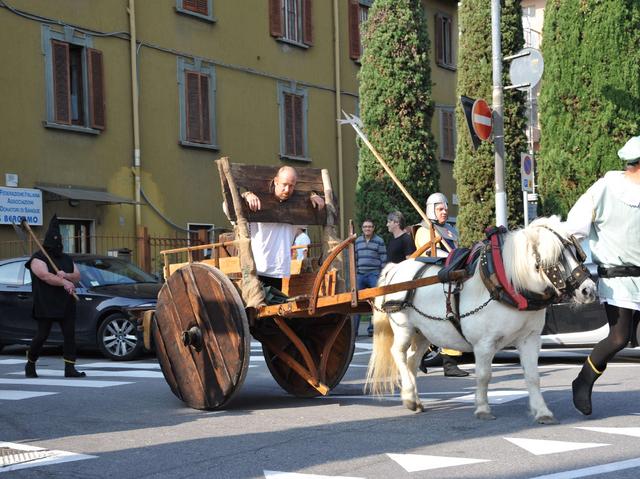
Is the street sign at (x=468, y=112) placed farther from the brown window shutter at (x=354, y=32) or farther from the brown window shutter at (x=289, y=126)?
the brown window shutter at (x=354, y=32)

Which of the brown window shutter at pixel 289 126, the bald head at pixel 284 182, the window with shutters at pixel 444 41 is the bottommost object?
the bald head at pixel 284 182

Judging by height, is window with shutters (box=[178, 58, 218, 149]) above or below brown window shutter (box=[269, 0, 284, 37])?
below

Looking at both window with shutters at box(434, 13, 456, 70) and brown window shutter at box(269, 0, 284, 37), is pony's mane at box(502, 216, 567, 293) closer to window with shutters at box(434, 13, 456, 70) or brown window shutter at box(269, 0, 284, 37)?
brown window shutter at box(269, 0, 284, 37)

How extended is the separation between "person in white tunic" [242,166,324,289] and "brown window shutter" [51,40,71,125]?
41.5 ft

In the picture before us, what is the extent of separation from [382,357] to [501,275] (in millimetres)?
1638

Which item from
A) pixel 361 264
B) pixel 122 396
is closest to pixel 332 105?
pixel 361 264

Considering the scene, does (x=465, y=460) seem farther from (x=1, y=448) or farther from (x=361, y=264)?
(x=361, y=264)

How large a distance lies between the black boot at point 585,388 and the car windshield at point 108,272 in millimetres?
8973

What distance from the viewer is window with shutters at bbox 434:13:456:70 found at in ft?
104

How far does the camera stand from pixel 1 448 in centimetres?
713

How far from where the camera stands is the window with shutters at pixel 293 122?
84.5 feet

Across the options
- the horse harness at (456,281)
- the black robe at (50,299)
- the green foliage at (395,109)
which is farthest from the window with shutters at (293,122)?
the horse harness at (456,281)

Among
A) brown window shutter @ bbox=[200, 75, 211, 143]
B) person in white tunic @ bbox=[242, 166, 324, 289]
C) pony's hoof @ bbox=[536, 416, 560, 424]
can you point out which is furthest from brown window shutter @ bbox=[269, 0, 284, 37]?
pony's hoof @ bbox=[536, 416, 560, 424]

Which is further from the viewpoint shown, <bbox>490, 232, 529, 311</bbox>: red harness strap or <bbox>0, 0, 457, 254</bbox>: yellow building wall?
<bbox>0, 0, 457, 254</bbox>: yellow building wall
